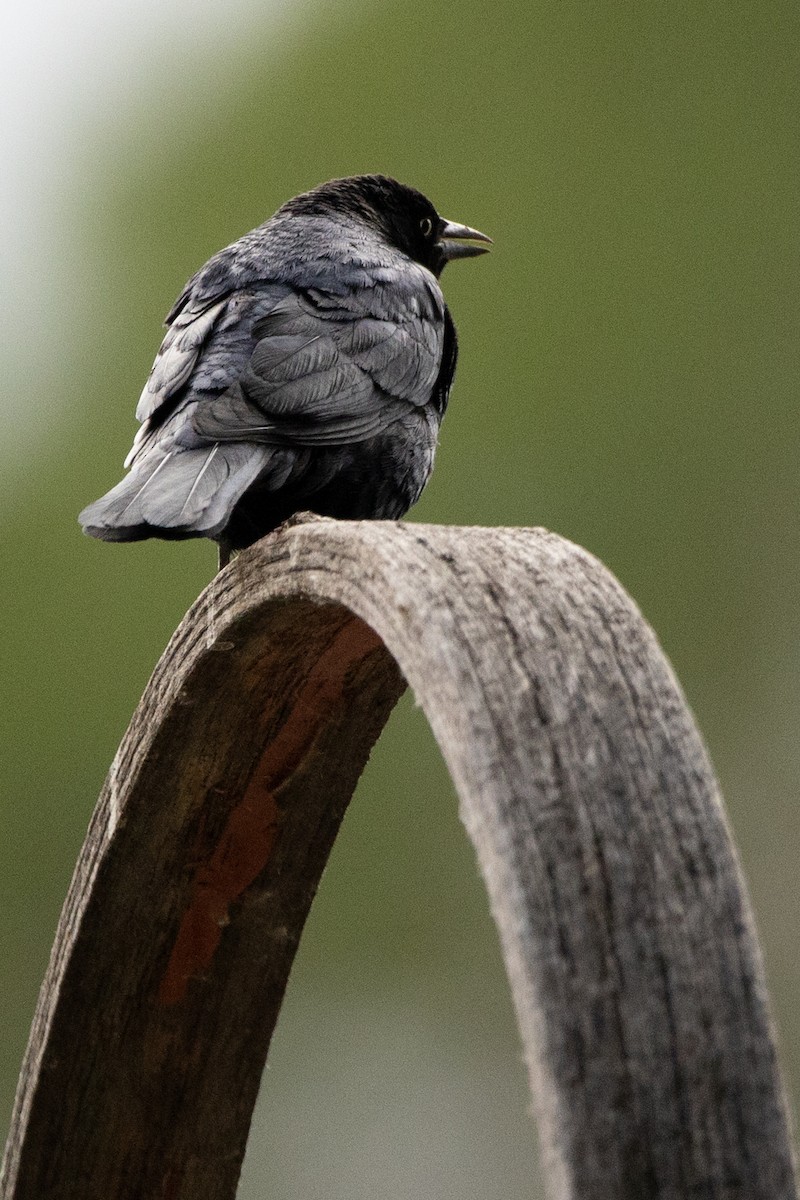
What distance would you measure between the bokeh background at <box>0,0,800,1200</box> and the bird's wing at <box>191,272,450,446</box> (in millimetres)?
2502

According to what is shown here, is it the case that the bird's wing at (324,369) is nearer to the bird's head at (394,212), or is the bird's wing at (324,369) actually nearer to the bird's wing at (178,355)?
the bird's wing at (178,355)

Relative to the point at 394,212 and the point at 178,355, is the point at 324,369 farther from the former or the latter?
the point at 394,212

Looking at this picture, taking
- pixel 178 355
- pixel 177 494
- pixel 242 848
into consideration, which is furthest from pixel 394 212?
pixel 242 848

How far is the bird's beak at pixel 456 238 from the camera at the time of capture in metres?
3.04

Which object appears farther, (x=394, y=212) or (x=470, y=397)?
(x=470, y=397)

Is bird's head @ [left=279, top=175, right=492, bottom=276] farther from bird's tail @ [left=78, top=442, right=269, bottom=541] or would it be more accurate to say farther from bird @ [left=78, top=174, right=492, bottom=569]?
bird's tail @ [left=78, top=442, right=269, bottom=541]

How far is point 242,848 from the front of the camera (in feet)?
5.38

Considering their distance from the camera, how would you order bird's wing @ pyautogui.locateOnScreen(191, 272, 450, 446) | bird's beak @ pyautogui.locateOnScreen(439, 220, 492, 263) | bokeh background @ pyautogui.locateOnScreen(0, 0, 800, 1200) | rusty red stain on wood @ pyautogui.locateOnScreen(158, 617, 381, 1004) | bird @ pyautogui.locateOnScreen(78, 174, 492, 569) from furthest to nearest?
bokeh background @ pyautogui.locateOnScreen(0, 0, 800, 1200) → bird's beak @ pyautogui.locateOnScreen(439, 220, 492, 263) → bird's wing @ pyautogui.locateOnScreen(191, 272, 450, 446) → bird @ pyautogui.locateOnScreen(78, 174, 492, 569) → rusty red stain on wood @ pyautogui.locateOnScreen(158, 617, 381, 1004)

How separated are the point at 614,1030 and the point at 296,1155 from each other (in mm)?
3991

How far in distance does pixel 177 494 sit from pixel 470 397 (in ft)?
11.5

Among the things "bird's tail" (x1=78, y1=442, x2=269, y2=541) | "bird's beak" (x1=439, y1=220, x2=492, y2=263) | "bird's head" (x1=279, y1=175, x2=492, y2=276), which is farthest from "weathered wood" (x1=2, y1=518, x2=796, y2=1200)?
"bird's beak" (x1=439, y1=220, x2=492, y2=263)

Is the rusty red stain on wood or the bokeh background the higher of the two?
the bokeh background

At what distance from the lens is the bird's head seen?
279 centimetres

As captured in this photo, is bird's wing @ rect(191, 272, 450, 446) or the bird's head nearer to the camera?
bird's wing @ rect(191, 272, 450, 446)
